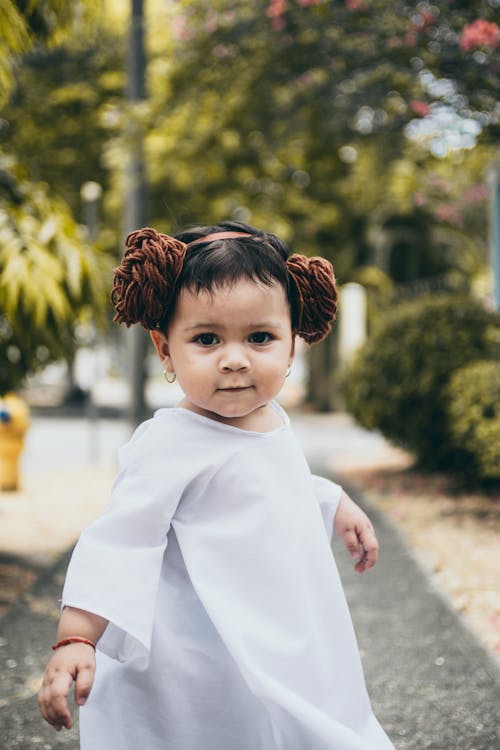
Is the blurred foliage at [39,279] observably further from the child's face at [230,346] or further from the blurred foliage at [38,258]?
the child's face at [230,346]

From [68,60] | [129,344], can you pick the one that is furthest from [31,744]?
[68,60]

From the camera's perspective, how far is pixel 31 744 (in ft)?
11.2

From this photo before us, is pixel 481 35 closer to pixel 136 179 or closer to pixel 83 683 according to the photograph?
pixel 136 179

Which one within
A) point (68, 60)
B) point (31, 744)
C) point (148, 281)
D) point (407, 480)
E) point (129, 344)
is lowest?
point (407, 480)

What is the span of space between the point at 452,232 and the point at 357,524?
63.4 ft

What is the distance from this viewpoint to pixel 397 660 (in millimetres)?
4371

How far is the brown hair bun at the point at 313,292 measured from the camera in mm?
2287

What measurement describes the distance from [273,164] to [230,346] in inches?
602

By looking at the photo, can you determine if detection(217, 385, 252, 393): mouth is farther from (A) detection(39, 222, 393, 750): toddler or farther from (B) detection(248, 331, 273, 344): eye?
(B) detection(248, 331, 273, 344): eye

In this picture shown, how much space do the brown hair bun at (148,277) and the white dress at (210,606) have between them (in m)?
0.24

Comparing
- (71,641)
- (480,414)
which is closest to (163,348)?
(71,641)

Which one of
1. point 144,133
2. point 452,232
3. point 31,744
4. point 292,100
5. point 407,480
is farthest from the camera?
point 452,232

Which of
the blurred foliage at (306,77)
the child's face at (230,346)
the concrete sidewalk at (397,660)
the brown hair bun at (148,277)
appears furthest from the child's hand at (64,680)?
the blurred foliage at (306,77)

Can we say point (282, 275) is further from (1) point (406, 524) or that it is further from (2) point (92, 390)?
(2) point (92, 390)
